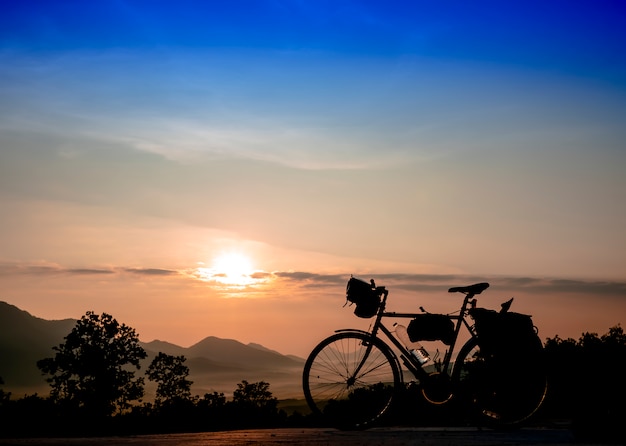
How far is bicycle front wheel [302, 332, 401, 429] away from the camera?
893 cm

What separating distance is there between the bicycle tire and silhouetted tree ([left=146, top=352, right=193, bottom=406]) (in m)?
65.5

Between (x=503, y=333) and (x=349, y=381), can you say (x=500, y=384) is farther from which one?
(x=349, y=381)

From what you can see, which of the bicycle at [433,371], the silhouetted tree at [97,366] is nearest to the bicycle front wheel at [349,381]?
the bicycle at [433,371]

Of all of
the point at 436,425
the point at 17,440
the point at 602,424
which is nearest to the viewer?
the point at 602,424

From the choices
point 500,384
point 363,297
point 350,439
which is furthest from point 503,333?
point 350,439

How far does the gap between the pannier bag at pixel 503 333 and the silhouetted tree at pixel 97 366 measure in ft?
187

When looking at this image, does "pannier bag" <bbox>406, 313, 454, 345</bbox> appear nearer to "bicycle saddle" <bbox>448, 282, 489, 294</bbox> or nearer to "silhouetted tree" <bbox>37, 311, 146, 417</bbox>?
"bicycle saddle" <bbox>448, 282, 489, 294</bbox>

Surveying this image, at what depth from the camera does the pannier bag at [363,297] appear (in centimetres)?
893

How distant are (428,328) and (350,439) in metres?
1.99

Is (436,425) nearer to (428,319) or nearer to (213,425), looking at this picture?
(428,319)

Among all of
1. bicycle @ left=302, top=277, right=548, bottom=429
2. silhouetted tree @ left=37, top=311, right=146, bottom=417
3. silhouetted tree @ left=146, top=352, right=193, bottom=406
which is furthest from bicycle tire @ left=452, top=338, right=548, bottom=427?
silhouetted tree @ left=146, top=352, right=193, bottom=406

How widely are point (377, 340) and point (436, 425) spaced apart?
1572 mm

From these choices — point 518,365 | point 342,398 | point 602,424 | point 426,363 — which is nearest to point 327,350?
point 342,398

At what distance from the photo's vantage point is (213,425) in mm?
10680
